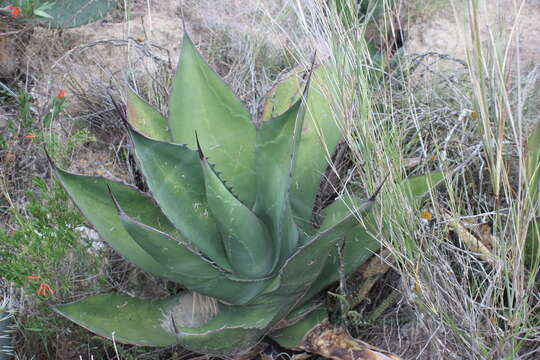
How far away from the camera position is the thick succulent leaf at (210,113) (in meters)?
1.53

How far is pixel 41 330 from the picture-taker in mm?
1526

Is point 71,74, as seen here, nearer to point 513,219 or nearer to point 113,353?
point 113,353

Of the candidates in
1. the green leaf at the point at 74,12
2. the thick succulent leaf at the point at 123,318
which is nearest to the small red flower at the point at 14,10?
the green leaf at the point at 74,12

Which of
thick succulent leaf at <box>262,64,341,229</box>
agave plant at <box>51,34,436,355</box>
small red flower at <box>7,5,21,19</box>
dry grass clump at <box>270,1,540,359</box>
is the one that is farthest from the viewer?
small red flower at <box>7,5,21,19</box>

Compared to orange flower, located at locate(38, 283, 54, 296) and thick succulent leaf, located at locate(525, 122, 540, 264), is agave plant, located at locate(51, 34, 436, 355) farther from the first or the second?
thick succulent leaf, located at locate(525, 122, 540, 264)

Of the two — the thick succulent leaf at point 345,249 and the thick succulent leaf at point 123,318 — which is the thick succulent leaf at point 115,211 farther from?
the thick succulent leaf at point 345,249

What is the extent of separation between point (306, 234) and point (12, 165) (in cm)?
117

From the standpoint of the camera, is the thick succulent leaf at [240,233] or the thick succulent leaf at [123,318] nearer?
the thick succulent leaf at [240,233]

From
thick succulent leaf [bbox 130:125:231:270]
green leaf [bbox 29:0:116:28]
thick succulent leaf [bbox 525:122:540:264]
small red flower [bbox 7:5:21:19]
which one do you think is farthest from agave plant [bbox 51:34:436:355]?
green leaf [bbox 29:0:116:28]

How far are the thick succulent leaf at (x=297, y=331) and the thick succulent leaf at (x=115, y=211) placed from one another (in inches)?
13.9

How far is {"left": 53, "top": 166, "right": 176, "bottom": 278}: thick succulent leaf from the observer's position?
4.67 ft

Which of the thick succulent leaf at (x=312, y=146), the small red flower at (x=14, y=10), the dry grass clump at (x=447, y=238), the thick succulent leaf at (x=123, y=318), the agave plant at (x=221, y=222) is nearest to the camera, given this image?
the dry grass clump at (x=447, y=238)

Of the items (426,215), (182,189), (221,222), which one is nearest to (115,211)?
(182,189)

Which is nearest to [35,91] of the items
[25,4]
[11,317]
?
[25,4]
